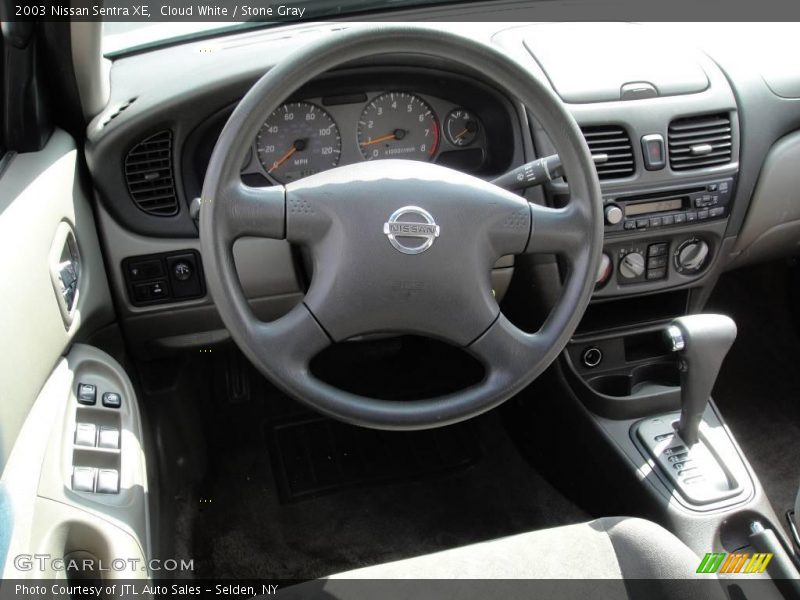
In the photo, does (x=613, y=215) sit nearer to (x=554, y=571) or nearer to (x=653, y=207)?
(x=653, y=207)

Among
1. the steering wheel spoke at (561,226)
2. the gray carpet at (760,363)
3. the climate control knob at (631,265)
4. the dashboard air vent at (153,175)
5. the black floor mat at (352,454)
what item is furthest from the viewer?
the gray carpet at (760,363)

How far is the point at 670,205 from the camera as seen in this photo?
187cm

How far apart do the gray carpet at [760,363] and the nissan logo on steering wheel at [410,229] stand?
154 cm

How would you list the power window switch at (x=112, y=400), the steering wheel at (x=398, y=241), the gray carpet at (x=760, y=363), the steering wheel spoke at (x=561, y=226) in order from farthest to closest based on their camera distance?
the gray carpet at (x=760, y=363) → the power window switch at (x=112, y=400) → the steering wheel spoke at (x=561, y=226) → the steering wheel at (x=398, y=241)

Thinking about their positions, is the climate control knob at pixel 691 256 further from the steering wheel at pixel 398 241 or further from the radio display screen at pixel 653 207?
the steering wheel at pixel 398 241

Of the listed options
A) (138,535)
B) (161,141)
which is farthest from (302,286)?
(138,535)

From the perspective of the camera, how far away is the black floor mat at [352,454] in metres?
2.21

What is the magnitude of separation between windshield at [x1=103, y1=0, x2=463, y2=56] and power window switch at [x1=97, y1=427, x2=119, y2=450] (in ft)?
2.81

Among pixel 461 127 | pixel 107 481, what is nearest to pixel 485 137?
pixel 461 127

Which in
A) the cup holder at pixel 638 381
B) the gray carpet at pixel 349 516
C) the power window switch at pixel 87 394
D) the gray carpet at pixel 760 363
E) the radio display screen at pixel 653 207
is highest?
the radio display screen at pixel 653 207

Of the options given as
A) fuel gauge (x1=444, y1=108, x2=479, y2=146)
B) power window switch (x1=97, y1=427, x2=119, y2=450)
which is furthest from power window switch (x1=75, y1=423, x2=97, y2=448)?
fuel gauge (x1=444, y1=108, x2=479, y2=146)

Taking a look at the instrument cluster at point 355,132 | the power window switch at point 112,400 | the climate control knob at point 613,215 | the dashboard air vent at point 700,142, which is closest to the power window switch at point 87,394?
the power window switch at point 112,400

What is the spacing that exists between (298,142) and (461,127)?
1.23 feet

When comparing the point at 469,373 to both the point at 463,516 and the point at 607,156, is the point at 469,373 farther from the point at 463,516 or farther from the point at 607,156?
the point at 607,156
